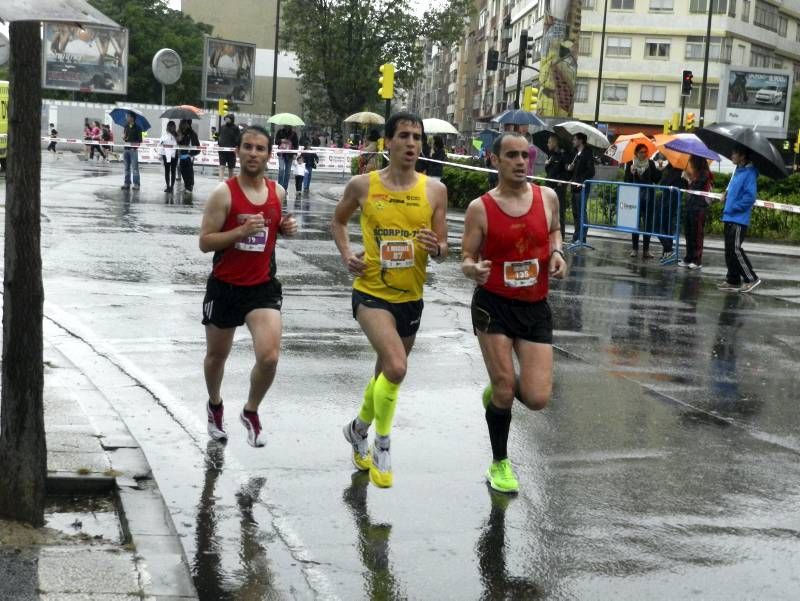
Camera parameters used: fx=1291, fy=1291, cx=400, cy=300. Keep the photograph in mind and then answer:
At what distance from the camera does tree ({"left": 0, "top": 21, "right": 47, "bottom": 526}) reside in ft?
17.0

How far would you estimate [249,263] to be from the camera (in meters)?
6.96

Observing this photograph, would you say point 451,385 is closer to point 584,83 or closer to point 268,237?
point 268,237

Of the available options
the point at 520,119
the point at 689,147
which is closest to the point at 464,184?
the point at 520,119

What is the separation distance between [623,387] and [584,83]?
3322 inches

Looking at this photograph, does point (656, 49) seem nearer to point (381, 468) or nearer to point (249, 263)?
point (249, 263)

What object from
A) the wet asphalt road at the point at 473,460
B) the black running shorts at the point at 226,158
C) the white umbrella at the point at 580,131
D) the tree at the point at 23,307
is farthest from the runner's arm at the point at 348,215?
the black running shorts at the point at 226,158

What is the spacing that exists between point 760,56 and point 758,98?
33407mm

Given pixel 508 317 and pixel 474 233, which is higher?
pixel 474 233

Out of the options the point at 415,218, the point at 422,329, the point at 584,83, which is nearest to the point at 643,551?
the point at 415,218

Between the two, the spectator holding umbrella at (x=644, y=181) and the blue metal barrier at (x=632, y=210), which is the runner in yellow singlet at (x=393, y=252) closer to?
the blue metal barrier at (x=632, y=210)

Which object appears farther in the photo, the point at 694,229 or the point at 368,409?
the point at 694,229

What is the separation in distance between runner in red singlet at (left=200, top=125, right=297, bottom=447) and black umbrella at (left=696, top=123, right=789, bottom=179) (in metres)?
10.7

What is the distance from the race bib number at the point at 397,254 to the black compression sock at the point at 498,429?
87cm

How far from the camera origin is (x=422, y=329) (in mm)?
11711
